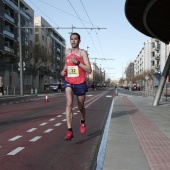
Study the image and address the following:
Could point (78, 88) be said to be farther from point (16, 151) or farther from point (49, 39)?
point (49, 39)

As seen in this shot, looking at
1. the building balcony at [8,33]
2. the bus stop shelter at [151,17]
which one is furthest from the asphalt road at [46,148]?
the building balcony at [8,33]

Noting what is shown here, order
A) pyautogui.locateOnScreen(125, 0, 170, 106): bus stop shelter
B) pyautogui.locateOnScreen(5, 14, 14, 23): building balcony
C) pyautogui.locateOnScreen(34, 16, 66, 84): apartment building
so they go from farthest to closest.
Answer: pyautogui.locateOnScreen(34, 16, 66, 84): apartment building, pyautogui.locateOnScreen(5, 14, 14, 23): building balcony, pyautogui.locateOnScreen(125, 0, 170, 106): bus stop shelter

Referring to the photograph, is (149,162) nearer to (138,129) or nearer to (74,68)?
(74,68)

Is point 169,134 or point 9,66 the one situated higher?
point 9,66

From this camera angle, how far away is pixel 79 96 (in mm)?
6988

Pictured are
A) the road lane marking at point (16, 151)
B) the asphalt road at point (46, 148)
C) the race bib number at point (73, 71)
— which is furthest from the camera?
the race bib number at point (73, 71)

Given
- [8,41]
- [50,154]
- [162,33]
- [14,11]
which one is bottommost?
[50,154]

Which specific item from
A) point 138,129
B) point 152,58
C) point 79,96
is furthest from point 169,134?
point 152,58

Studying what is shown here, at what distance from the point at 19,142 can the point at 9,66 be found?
59.1 meters

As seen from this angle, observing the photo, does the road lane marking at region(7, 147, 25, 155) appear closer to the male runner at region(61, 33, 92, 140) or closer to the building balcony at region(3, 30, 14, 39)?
the male runner at region(61, 33, 92, 140)

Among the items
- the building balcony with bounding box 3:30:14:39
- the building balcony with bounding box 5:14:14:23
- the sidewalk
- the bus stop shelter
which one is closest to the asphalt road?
the sidewalk

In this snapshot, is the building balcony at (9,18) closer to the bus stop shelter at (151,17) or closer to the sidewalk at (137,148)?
the bus stop shelter at (151,17)

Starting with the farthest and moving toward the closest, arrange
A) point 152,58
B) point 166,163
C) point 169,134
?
point 152,58, point 169,134, point 166,163

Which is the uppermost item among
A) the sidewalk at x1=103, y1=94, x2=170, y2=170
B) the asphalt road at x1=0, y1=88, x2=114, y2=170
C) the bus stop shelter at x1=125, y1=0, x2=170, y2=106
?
the bus stop shelter at x1=125, y1=0, x2=170, y2=106
